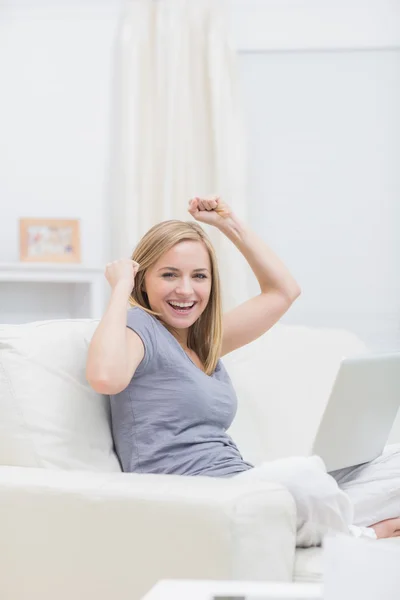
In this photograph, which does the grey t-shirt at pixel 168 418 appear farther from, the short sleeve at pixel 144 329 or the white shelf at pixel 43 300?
the white shelf at pixel 43 300

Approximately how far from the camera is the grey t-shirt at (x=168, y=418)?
174 centimetres

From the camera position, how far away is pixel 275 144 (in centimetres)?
384

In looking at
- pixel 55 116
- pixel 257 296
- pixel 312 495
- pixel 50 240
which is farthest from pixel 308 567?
pixel 55 116

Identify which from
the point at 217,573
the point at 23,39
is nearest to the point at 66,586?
the point at 217,573

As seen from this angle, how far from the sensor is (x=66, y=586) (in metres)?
1.47

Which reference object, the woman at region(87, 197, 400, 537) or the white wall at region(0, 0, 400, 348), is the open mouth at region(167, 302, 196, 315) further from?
the white wall at region(0, 0, 400, 348)

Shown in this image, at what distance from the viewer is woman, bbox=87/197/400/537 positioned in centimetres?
170

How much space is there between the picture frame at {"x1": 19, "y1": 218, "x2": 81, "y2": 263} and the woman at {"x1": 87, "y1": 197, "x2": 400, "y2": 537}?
165 cm

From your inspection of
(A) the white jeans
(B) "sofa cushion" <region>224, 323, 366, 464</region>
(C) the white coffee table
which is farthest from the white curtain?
(C) the white coffee table

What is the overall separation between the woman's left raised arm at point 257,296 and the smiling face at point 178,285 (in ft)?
0.67

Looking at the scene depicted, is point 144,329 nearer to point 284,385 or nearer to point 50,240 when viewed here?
point 284,385

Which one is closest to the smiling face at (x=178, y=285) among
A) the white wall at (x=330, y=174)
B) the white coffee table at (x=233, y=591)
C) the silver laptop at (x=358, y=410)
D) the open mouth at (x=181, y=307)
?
the open mouth at (x=181, y=307)

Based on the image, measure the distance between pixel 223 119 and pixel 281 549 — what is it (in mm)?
2545

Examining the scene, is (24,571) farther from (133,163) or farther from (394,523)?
(133,163)
